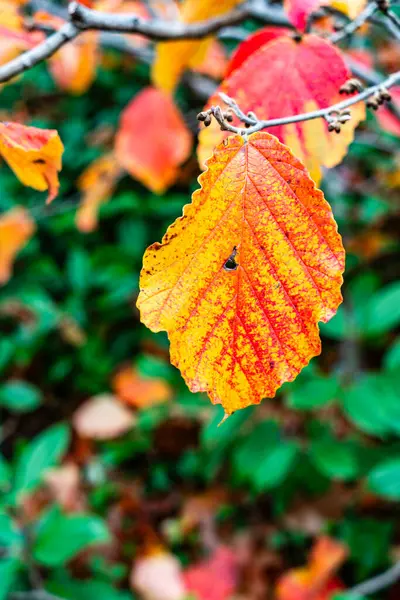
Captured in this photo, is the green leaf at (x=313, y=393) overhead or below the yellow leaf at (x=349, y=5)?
below

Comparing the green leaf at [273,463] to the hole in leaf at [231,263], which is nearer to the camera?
the hole in leaf at [231,263]

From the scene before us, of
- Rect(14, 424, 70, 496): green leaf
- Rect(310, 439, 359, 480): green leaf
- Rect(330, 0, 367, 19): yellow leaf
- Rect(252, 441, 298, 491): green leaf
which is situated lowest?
Rect(310, 439, 359, 480): green leaf

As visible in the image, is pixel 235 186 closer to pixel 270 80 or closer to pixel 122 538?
pixel 270 80

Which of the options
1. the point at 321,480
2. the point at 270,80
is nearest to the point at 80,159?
the point at 321,480

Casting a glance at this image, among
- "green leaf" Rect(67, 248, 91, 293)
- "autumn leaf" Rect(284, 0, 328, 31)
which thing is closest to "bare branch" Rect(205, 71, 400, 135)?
"autumn leaf" Rect(284, 0, 328, 31)

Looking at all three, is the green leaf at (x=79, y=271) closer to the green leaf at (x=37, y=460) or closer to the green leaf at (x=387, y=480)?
the green leaf at (x=37, y=460)

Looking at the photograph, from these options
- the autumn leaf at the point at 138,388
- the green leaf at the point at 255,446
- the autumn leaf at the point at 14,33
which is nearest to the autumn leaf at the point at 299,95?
the autumn leaf at the point at 14,33

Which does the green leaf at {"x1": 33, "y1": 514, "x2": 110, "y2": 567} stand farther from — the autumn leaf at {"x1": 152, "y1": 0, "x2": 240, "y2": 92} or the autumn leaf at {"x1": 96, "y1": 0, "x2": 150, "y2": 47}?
the autumn leaf at {"x1": 96, "y1": 0, "x2": 150, "y2": 47}
